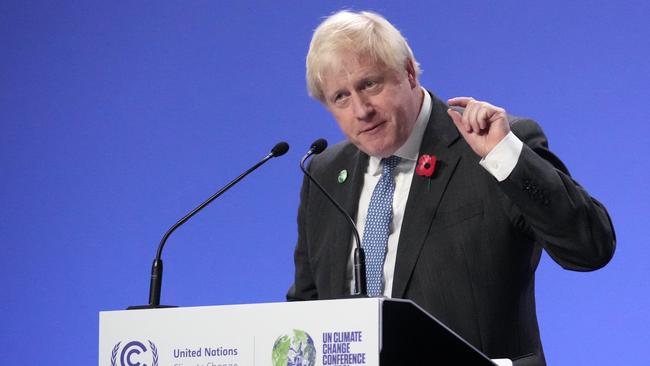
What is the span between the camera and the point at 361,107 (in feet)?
8.87

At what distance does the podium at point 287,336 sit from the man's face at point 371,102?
956 millimetres

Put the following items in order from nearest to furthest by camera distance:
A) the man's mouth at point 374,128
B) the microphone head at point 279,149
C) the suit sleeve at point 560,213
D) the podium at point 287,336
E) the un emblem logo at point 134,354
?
the podium at point 287,336 → the un emblem logo at point 134,354 → the suit sleeve at point 560,213 → the microphone head at point 279,149 → the man's mouth at point 374,128

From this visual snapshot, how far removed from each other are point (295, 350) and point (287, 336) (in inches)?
1.3

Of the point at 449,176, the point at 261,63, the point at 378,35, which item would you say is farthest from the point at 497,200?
the point at 261,63

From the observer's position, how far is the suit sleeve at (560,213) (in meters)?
2.29

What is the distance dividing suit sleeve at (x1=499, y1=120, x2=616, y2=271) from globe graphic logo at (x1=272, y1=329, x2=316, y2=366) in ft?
2.45

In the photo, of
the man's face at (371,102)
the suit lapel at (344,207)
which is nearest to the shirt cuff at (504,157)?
the man's face at (371,102)

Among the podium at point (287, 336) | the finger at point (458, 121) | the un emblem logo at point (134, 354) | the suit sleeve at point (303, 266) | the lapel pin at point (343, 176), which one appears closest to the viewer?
the podium at point (287, 336)

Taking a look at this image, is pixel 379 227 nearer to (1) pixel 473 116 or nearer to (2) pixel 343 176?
(2) pixel 343 176

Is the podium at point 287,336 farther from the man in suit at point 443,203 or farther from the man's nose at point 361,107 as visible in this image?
the man's nose at point 361,107

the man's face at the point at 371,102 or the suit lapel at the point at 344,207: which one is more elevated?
the man's face at the point at 371,102

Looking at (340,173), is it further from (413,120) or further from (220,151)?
(220,151)

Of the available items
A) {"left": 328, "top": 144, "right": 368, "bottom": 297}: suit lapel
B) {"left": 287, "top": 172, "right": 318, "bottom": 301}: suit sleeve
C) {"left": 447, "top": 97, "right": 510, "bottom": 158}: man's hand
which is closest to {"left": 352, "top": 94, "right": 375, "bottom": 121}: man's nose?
{"left": 328, "top": 144, "right": 368, "bottom": 297}: suit lapel

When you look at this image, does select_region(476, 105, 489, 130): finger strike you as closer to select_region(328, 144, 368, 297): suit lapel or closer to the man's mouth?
the man's mouth
